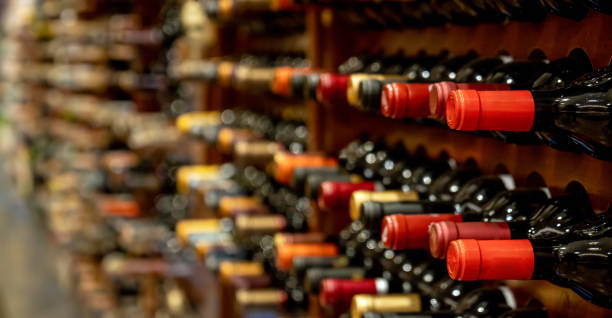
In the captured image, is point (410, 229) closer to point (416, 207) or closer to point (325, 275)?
point (416, 207)

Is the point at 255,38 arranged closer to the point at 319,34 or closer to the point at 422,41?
the point at 319,34

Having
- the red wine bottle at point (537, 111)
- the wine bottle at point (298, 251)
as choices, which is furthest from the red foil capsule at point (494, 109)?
the wine bottle at point (298, 251)

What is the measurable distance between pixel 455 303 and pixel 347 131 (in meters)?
0.49

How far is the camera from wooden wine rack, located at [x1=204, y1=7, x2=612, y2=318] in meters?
0.65

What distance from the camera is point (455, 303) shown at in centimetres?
79

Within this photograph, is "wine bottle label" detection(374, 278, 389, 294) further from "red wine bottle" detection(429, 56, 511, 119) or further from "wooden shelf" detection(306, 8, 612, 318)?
"red wine bottle" detection(429, 56, 511, 119)

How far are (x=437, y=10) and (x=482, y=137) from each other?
0.16m

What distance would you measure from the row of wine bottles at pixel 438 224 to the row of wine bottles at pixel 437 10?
0.16 metres

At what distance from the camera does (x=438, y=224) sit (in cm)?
63

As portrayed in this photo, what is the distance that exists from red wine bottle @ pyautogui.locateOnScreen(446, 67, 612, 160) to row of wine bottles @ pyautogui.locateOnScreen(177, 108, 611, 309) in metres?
0.07

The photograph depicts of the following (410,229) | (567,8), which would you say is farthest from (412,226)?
(567,8)

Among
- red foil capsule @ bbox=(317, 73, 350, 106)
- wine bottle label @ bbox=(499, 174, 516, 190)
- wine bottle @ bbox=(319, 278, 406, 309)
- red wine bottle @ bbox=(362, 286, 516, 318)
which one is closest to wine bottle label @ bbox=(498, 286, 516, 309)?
red wine bottle @ bbox=(362, 286, 516, 318)

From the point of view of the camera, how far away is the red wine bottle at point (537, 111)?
55 centimetres

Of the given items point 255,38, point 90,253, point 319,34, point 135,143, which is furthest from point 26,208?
point 319,34
